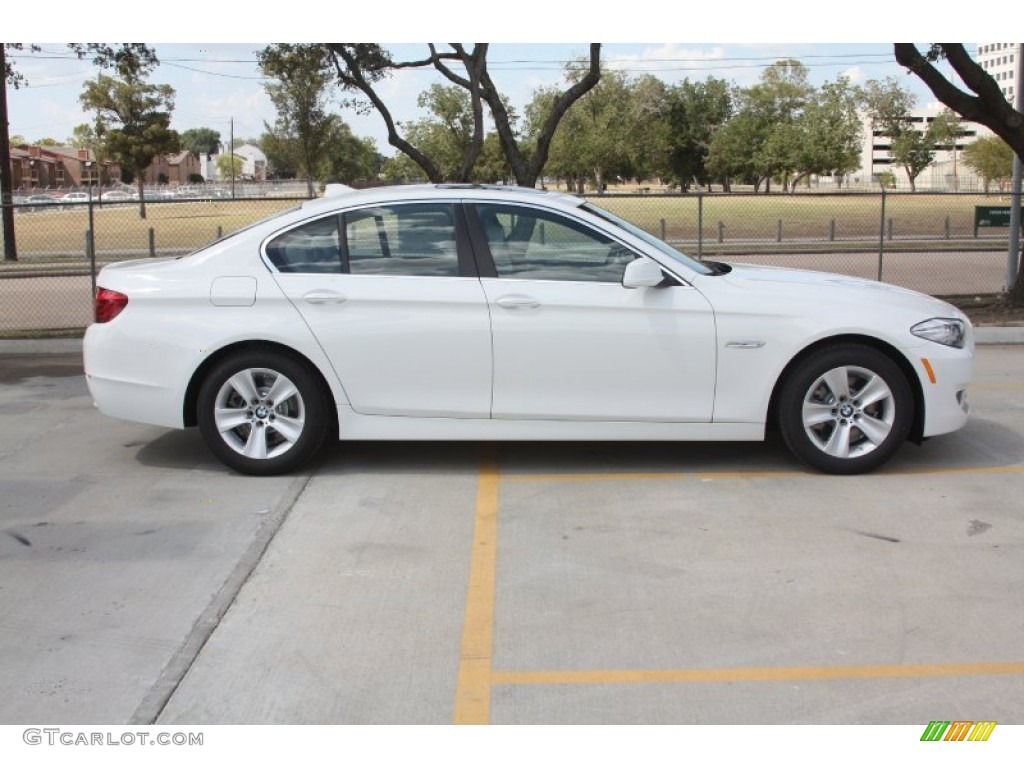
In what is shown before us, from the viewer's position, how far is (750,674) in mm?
4051

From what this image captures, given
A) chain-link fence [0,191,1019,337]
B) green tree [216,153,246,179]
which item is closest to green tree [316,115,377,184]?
chain-link fence [0,191,1019,337]

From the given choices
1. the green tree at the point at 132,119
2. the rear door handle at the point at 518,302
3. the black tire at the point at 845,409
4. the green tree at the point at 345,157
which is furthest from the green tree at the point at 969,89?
the green tree at the point at 132,119

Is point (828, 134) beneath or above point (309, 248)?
above

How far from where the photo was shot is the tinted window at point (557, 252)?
259 inches

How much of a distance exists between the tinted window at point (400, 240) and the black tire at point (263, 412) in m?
0.75

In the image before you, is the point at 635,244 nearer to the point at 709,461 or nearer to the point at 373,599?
the point at 709,461

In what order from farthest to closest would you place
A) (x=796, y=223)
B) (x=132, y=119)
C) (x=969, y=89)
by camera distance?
(x=132, y=119)
(x=796, y=223)
(x=969, y=89)

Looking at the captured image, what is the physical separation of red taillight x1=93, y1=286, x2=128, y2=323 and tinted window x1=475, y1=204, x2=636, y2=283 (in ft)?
7.32

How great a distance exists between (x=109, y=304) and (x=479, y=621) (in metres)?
3.49

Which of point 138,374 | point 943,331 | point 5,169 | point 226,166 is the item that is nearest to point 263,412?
point 138,374

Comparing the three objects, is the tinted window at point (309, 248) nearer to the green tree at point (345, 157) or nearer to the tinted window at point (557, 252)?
the tinted window at point (557, 252)

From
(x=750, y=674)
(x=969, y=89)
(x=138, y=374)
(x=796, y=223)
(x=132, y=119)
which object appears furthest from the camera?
(x=132, y=119)

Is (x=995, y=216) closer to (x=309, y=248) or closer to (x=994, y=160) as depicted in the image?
(x=309, y=248)
